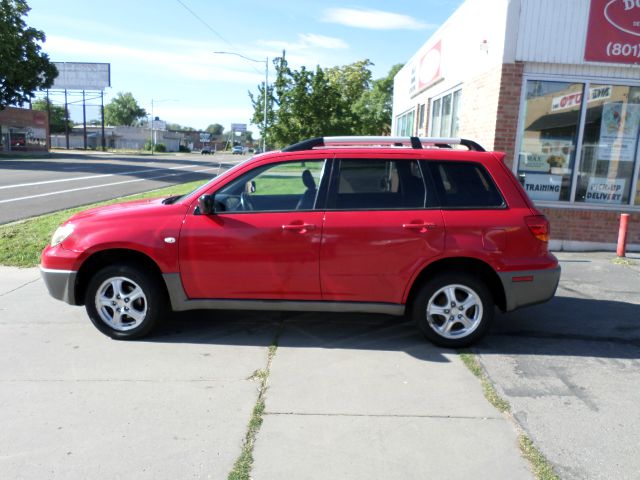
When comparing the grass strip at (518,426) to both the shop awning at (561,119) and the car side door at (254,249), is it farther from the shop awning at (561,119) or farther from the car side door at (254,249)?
the shop awning at (561,119)

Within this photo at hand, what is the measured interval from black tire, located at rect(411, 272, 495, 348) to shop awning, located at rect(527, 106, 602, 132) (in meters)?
5.43

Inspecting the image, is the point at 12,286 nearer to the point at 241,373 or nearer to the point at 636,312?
the point at 241,373

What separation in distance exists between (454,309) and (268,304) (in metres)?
1.63

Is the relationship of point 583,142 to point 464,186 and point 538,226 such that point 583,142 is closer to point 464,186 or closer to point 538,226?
point 538,226

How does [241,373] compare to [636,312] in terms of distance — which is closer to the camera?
[241,373]

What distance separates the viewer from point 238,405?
140 inches

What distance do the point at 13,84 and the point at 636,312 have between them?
50.5 metres

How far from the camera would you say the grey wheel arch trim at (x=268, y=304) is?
457 centimetres

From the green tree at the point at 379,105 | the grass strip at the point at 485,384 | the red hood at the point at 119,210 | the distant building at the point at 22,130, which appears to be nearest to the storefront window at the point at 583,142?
the grass strip at the point at 485,384

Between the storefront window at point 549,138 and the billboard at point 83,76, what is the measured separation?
77149 mm

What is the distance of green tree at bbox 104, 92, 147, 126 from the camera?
13525cm

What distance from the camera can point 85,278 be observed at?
478 centimetres

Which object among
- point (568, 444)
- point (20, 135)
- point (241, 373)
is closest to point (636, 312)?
point (568, 444)

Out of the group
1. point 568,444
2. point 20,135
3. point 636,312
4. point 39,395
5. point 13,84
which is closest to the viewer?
point 568,444
